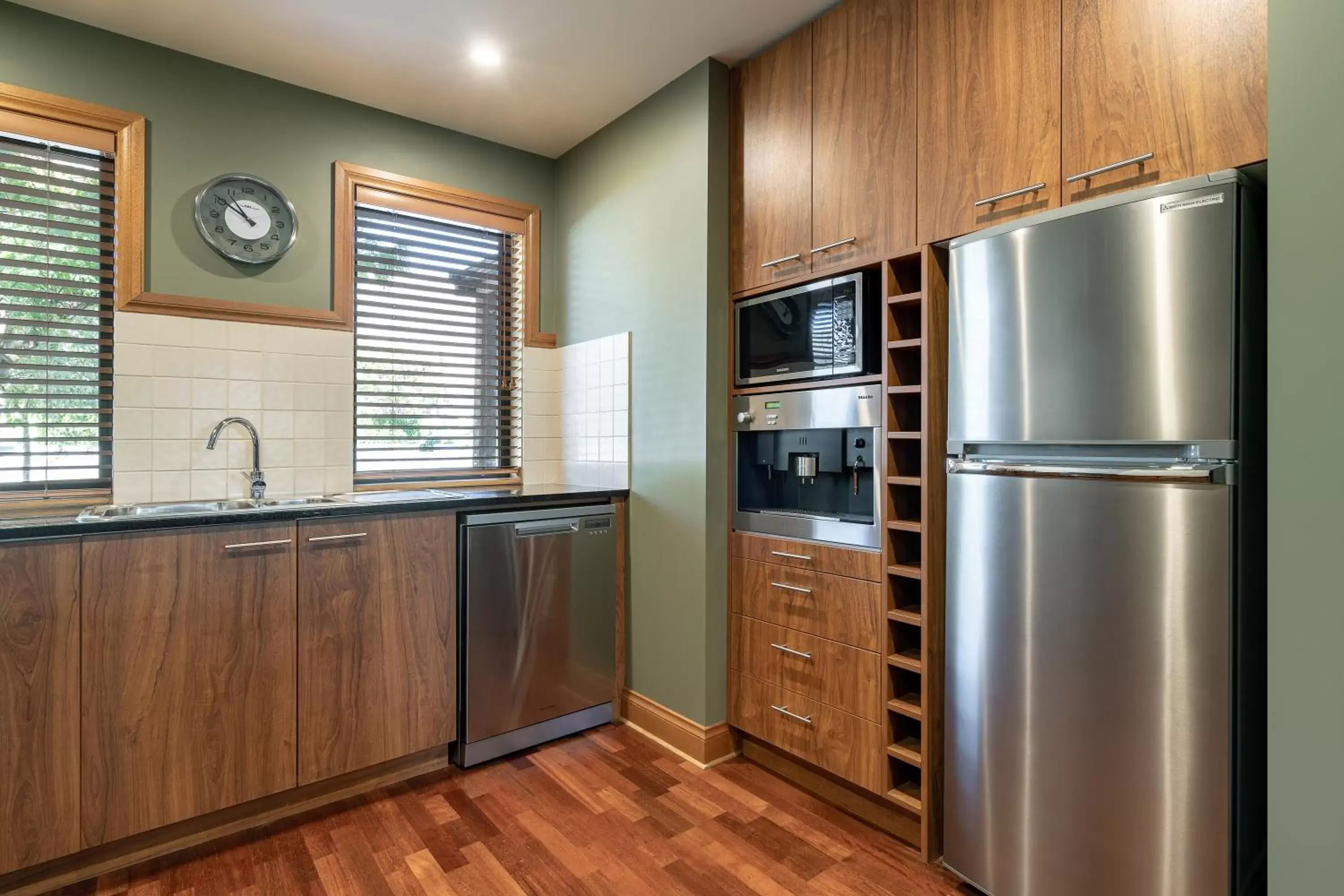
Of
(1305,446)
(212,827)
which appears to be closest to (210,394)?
(212,827)

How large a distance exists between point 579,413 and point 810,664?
1602mm

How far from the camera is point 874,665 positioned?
2.05 meters

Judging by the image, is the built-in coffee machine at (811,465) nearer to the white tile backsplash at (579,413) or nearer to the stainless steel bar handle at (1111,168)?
the white tile backsplash at (579,413)

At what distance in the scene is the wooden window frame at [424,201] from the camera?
2.81m

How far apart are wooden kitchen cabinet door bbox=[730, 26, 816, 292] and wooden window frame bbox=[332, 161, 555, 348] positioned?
118 cm

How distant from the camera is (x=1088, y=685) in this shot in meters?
1.51

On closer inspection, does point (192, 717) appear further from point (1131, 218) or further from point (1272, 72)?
point (1272, 72)

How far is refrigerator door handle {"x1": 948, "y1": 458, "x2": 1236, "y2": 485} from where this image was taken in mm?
1352

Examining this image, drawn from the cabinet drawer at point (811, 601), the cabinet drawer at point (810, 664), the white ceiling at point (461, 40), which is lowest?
the cabinet drawer at point (810, 664)

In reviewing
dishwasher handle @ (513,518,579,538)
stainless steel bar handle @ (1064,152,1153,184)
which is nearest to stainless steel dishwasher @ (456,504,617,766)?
dishwasher handle @ (513,518,579,538)

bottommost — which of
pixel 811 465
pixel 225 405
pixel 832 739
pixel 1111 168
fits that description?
pixel 832 739

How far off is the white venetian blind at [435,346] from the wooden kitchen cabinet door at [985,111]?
2058 mm

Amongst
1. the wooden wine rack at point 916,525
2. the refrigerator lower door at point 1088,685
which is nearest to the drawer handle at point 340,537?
the wooden wine rack at point 916,525

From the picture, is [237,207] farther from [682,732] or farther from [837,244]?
[682,732]
